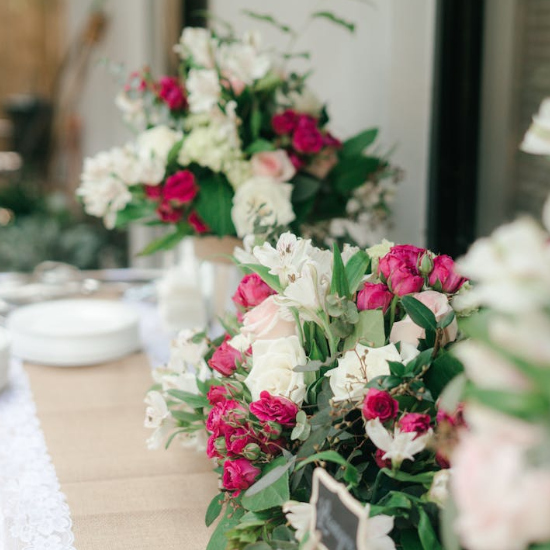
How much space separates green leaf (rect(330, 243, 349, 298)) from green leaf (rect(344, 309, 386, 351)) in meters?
0.03

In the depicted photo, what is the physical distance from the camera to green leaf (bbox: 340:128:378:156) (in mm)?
1517

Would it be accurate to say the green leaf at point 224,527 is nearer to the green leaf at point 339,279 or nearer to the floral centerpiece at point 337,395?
the floral centerpiece at point 337,395

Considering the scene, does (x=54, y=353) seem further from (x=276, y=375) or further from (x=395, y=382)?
(x=395, y=382)

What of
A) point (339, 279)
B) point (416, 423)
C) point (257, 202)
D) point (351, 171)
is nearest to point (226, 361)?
point (339, 279)

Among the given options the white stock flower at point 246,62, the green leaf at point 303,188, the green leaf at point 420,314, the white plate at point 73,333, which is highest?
the white stock flower at point 246,62

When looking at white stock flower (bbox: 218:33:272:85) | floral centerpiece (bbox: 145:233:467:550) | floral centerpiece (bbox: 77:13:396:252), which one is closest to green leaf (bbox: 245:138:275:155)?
floral centerpiece (bbox: 77:13:396:252)

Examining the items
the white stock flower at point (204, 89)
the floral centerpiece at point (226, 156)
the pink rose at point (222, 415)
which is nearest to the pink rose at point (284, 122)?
the floral centerpiece at point (226, 156)

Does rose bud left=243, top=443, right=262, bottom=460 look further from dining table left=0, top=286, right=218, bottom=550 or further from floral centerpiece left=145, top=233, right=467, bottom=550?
dining table left=0, top=286, right=218, bottom=550

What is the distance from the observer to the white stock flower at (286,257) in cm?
85

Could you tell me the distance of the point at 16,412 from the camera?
1262mm

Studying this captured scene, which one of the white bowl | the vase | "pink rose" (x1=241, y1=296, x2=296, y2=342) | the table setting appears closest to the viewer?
the table setting

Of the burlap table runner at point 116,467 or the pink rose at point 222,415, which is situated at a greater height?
the pink rose at point 222,415

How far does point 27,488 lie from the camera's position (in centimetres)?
101

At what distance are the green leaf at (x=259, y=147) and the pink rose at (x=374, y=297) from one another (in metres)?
0.60
